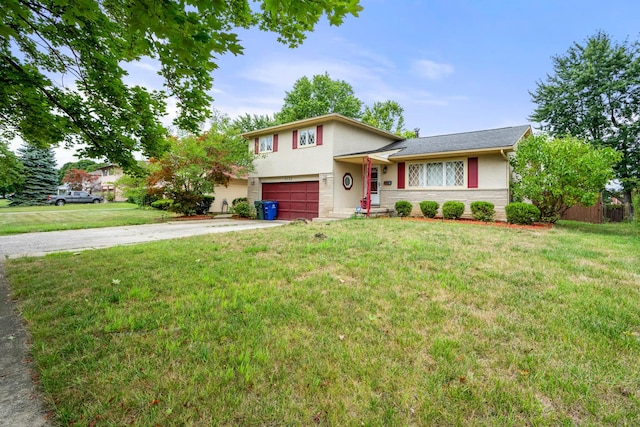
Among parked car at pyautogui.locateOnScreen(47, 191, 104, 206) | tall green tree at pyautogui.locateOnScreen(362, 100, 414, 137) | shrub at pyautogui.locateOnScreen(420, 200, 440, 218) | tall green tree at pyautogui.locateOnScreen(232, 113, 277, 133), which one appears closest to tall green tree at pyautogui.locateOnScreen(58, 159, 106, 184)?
parked car at pyautogui.locateOnScreen(47, 191, 104, 206)

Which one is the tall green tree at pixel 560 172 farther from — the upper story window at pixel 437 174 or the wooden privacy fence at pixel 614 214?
the wooden privacy fence at pixel 614 214

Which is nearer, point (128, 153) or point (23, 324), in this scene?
point (23, 324)

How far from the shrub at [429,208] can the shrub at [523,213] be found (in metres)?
2.55

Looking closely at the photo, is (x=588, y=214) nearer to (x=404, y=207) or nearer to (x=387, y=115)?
(x=404, y=207)

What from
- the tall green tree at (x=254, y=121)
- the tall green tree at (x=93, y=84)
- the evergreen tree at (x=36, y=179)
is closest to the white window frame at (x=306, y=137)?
the tall green tree at (x=93, y=84)

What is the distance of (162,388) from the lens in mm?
1839

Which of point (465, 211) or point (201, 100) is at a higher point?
point (201, 100)

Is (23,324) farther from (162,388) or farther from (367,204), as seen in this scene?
(367,204)

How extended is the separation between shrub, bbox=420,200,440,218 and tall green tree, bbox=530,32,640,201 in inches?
518

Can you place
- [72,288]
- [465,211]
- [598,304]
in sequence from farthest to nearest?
[465,211]
[72,288]
[598,304]

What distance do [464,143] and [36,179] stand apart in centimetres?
3585

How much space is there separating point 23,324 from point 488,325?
4554 mm

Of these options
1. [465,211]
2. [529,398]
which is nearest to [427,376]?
[529,398]


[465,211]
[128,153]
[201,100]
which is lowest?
[465,211]
